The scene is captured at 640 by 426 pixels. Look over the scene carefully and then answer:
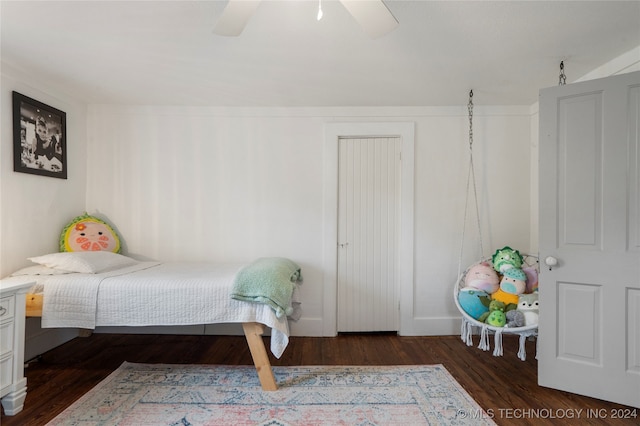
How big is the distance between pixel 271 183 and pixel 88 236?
5.81ft

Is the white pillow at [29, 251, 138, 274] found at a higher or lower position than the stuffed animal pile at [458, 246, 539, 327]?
higher

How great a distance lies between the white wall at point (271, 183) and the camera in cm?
321

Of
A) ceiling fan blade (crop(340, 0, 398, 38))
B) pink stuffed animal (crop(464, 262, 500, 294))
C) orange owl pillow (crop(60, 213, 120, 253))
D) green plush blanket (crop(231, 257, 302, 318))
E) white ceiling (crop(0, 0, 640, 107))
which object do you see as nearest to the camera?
ceiling fan blade (crop(340, 0, 398, 38))

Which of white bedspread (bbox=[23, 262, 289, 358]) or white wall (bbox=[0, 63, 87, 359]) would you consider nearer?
white bedspread (bbox=[23, 262, 289, 358])

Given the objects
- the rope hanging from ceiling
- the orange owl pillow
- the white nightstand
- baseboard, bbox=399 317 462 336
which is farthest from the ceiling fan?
baseboard, bbox=399 317 462 336

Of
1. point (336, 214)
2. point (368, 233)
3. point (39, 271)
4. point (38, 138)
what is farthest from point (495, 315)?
point (38, 138)

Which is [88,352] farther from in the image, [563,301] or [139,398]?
[563,301]

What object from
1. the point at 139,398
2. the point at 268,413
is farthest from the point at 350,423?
the point at 139,398

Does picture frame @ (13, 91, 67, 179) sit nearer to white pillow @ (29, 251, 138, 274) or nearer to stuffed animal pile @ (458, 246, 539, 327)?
white pillow @ (29, 251, 138, 274)

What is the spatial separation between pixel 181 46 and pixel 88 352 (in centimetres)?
268

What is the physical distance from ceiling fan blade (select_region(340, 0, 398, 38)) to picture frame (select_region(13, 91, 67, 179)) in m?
2.75

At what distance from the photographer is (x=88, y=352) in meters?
2.74

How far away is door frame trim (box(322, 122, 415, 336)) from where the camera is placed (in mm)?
Result: 3172

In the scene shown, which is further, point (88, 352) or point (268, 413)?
point (88, 352)
